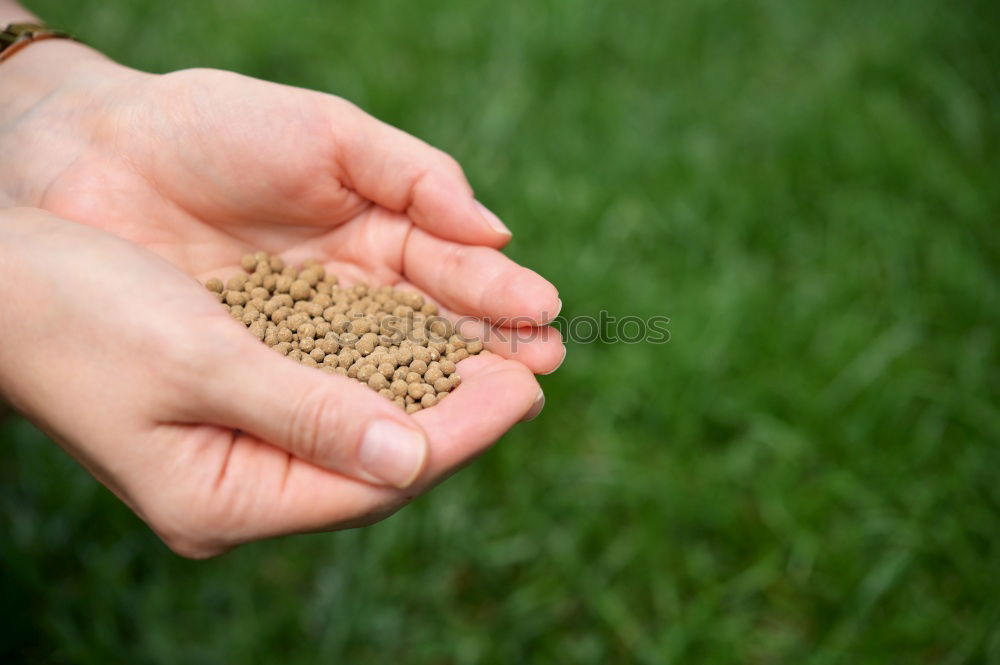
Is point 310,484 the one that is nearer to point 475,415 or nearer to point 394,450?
point 394,450

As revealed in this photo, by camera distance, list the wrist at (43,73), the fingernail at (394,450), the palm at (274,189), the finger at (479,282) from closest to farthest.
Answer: the fingernail at (394,450) → the finger at (479,282) → the palm at (274,189) → the wrist at (43,73)

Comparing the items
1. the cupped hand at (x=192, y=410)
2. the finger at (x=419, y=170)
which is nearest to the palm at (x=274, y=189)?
the finger at (x=419, y=170)

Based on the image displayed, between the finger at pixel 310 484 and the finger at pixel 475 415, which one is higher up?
the finger at pixel 475 415

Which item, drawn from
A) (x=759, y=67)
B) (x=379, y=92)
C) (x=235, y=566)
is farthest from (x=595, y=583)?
(x=759, y=67)

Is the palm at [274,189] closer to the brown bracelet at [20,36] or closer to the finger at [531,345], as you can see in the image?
the finger at [531,345]

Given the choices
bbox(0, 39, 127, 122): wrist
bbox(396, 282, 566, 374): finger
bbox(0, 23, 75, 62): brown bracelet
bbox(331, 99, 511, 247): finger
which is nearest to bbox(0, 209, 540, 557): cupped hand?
bbox(396, 282, 566, 374): finger

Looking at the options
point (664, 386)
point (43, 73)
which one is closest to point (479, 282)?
point (664, 386)
